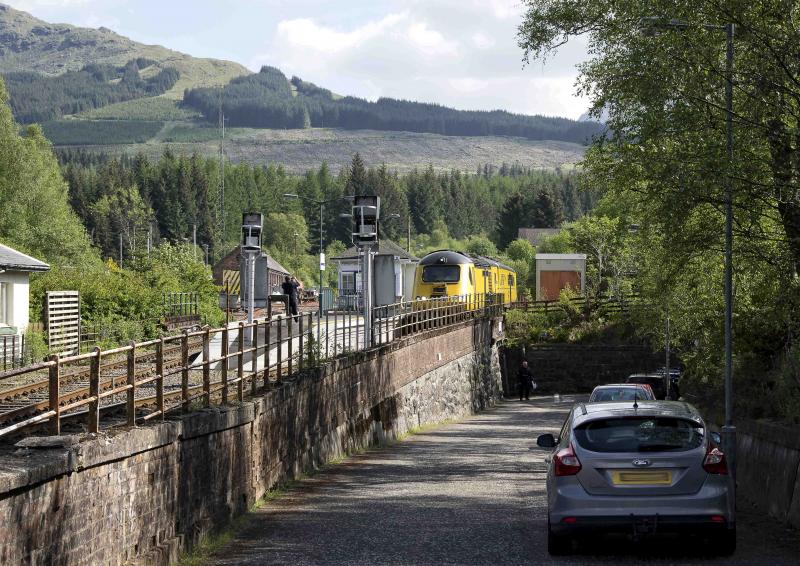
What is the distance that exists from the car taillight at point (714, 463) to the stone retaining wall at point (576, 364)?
51033 millimetres

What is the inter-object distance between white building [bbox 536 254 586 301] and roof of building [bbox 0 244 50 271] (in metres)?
52.6

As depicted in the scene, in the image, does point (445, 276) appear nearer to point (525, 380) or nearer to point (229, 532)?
point (525, 380)

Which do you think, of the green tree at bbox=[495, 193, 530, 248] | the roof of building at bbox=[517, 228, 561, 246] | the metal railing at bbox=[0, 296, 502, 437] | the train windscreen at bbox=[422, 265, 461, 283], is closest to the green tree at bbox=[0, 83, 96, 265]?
the train windscreen at bbox=[422, 265, 461, 283]

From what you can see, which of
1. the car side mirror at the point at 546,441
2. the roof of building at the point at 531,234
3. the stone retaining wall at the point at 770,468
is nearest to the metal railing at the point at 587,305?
the stone retaining wall at the point at 770,468

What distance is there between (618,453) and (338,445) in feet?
42.3

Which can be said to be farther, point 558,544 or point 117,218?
point 117,218

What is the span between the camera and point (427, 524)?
14.2m

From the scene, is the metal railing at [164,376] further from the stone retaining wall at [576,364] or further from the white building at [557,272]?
the white building at [557,272]

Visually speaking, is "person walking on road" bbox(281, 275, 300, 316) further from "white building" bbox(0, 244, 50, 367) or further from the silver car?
the silver car

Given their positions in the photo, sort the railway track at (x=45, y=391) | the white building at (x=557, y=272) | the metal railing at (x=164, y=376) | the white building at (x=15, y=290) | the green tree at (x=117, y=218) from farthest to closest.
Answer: the green tree at (x=117, y=218), the white building at (x=557, y=272), the white building at (x=15, y=290), the railway track at (x=45, y=391), the metal railing at (x=164, y=376)

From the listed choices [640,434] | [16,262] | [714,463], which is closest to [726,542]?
[714,463]

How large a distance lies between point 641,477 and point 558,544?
1.03m

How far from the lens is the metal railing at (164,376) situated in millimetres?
10219

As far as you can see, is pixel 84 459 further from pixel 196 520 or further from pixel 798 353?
pixel 798 353
